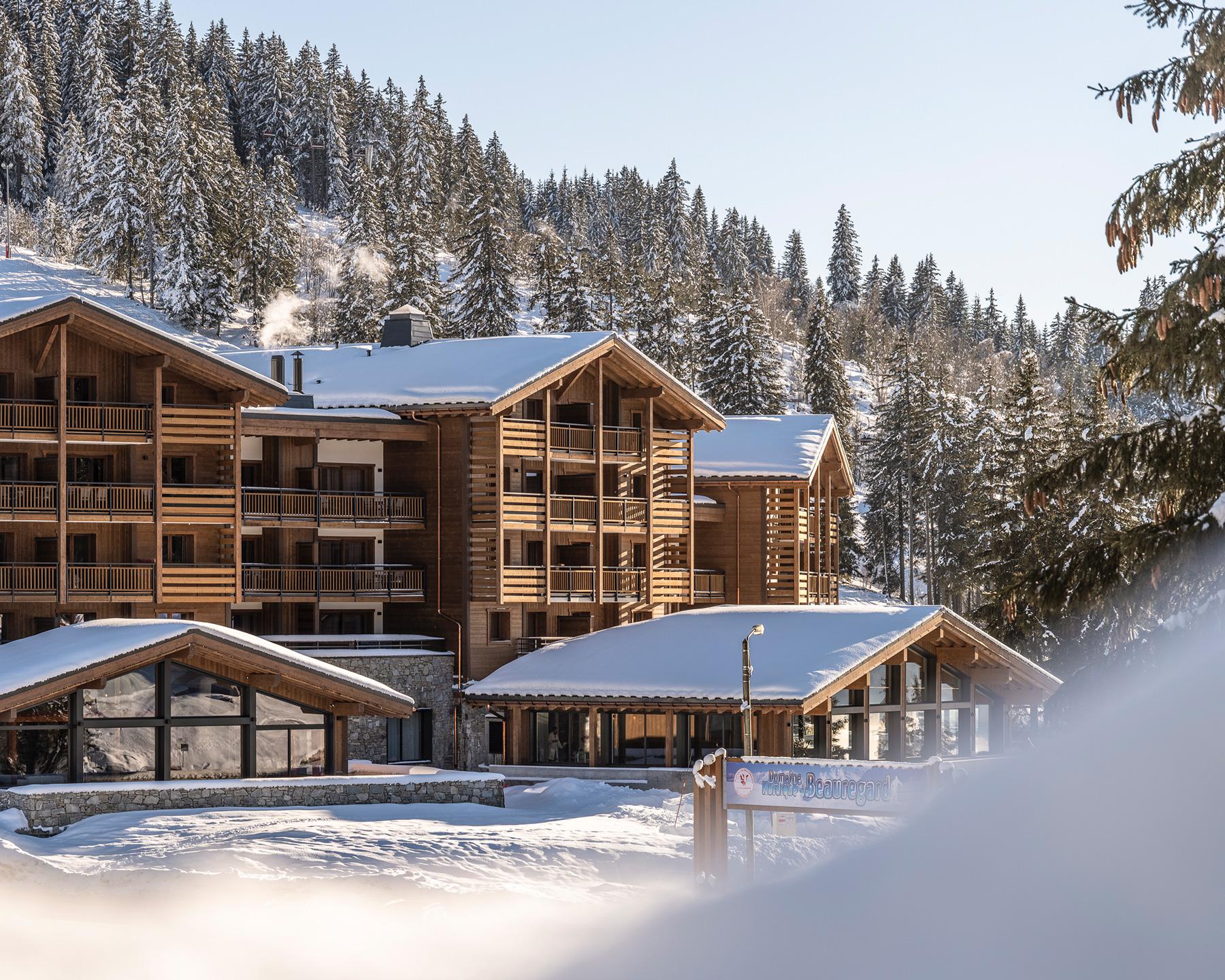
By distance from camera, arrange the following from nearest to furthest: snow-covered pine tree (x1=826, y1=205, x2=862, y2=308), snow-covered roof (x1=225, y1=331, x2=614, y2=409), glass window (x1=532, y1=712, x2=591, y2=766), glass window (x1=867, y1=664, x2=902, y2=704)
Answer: glass window (x1=532, y1=712, x2=591, y2=766) → glass window (x1=867, y1=664, x2=902, y2=704) → snow-covered roof (x1=225, y1=331, x2=614, y2=409) → snow-covered pine tree (x1=826, y1=205, x2=862, y2=308)

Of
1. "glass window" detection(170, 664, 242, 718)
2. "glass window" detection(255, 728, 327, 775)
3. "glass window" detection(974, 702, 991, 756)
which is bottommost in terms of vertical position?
"glass window" detection(974, 702, 991, 756)

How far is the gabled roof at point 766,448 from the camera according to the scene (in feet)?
163

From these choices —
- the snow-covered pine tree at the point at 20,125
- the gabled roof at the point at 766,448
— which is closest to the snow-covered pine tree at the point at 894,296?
the snow-covered pine tree at the point at 20,125

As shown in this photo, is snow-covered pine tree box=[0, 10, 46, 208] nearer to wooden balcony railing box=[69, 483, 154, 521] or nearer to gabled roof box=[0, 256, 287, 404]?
gabled roof box=[0, 256, 287, 404]

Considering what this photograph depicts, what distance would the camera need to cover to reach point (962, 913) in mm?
11531

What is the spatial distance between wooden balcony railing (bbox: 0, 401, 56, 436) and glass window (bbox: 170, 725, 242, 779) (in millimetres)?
9460

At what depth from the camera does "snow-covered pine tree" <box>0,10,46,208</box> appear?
12075 cm

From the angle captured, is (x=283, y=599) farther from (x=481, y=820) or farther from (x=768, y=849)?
(x=768, y=849)

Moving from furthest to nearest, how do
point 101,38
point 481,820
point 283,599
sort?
point 101,38 → point 283,599 → point 481,820

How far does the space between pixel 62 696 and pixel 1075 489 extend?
22.2 m

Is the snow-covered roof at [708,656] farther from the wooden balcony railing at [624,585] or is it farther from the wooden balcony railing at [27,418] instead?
the wooden balcony railing at [27,418]

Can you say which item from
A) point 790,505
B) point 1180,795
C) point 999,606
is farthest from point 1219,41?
point 790,505

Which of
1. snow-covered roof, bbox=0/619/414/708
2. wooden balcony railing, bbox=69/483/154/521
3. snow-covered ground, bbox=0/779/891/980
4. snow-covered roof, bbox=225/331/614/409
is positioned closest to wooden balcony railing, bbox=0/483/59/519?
wooden balcony railing, bbox=69/483/154/521

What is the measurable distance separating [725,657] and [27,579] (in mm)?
16199
